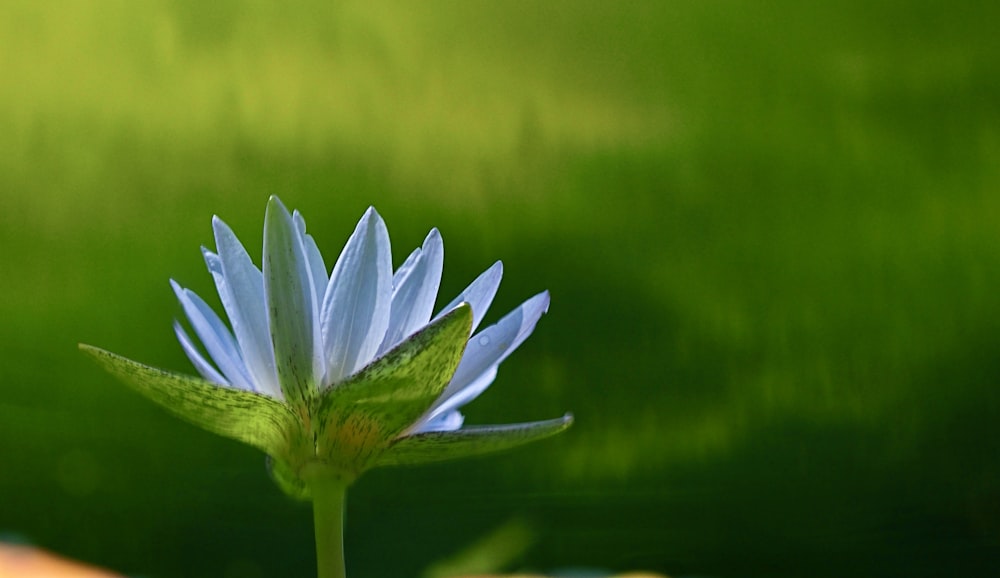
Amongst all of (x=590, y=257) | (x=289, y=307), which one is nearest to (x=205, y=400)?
(x=289, y=307)

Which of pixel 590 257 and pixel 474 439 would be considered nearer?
pixel 474 439

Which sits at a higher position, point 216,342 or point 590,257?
point 590,257

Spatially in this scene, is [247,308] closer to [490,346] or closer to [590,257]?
[490,346]

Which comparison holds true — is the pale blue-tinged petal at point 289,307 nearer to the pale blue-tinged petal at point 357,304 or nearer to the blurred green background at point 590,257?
the pale blue-tinged petal at point 357,304

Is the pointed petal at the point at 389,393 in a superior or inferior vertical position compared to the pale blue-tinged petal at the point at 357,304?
inferior

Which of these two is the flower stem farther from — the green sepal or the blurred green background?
the blurred green background

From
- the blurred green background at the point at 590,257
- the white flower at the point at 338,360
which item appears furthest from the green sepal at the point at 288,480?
the blurred green background at the point at 590,257

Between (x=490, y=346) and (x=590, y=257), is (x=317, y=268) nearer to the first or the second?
(x=490, y=346)
